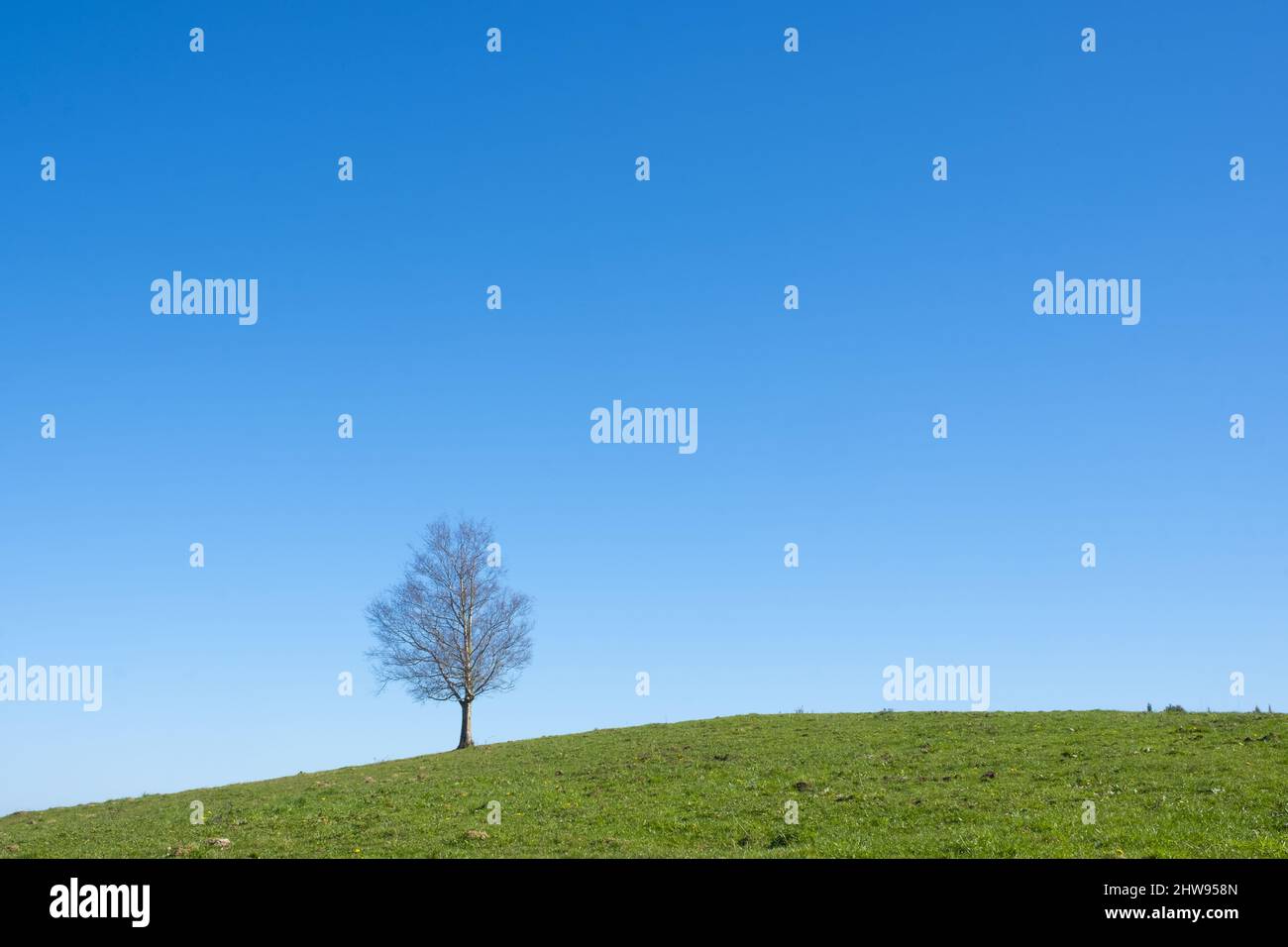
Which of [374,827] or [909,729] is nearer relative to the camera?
[374,827]

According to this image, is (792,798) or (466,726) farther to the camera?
(466,726)

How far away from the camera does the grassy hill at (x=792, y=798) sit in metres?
27.7

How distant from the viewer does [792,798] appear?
33625 millimetres

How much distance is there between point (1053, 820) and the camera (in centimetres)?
2828

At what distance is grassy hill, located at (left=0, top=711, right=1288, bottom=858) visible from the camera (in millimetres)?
27656

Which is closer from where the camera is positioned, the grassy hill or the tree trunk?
the grassy hill

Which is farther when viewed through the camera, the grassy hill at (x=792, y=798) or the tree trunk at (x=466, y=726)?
the tree trunk at (x=466, y=726)
